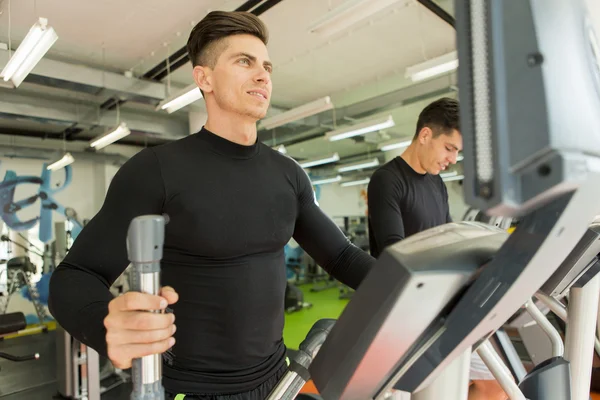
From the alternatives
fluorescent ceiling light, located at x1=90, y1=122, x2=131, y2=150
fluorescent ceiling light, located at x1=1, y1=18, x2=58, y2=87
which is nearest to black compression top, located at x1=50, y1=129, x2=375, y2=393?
fluorescent ceiling light, located at x1=1, y1=18, x2=58, y2=87

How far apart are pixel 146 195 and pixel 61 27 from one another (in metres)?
4.81

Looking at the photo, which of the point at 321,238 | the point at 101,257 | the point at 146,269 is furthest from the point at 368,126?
the point at 146,269

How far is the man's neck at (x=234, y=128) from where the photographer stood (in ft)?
3.87

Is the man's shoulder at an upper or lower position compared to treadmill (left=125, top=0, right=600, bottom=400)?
upper

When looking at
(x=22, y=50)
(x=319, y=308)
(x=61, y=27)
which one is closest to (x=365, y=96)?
(x=319, y=308)

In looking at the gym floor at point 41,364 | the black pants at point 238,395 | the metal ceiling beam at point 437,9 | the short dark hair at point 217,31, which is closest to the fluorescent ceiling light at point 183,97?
the metal ceiling beam at point 437,9

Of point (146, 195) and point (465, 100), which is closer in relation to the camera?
point (465, 100)

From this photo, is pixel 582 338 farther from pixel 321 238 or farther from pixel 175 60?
pixel 175 60

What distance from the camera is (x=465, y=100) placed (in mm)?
414

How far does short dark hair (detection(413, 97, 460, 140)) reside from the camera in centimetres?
178

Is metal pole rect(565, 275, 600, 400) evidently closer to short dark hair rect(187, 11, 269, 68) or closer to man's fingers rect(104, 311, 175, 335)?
man's fingers rect(104, 311, 175, 335)

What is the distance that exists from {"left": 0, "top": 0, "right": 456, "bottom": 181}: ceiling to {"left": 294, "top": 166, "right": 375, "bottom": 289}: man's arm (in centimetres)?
272

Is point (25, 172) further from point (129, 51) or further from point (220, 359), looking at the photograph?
point (220, 359)

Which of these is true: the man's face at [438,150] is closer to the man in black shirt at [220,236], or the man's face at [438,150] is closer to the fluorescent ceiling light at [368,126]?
the man in black shirt at [220,236]
